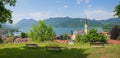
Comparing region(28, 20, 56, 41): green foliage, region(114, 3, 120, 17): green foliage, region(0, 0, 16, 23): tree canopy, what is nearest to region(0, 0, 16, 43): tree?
region(0, 0, 16, 23): tree canopy

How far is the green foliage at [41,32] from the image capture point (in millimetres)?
74188

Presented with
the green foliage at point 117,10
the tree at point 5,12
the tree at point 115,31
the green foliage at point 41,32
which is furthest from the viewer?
the tree at point 115,31

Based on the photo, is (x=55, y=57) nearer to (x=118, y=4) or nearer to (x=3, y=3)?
(x=3, y=3)

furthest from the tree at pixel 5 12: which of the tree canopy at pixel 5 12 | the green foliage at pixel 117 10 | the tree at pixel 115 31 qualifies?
the tree at pixel 115 31

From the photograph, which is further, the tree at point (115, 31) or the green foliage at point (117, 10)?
the tree at point (115, 31)

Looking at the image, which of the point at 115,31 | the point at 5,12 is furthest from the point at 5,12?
the point at 115,31

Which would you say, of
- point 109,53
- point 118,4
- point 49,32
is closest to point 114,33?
point 49,32

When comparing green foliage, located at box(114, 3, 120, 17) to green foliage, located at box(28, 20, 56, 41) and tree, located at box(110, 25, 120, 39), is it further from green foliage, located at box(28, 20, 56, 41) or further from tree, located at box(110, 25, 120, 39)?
tree, located at box(110, 25, 120, 39)

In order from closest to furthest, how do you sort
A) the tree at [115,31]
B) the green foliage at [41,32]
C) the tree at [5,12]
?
the tree at [5,12] → the green foliage at [41,32] → the tree at [115,31]

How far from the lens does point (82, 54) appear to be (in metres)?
22.4

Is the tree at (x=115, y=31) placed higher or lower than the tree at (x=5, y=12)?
lower

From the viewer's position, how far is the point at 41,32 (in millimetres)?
75875

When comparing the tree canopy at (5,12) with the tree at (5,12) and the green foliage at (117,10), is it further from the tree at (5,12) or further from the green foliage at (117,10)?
the green foliage at (117,10)

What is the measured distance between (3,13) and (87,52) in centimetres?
983
